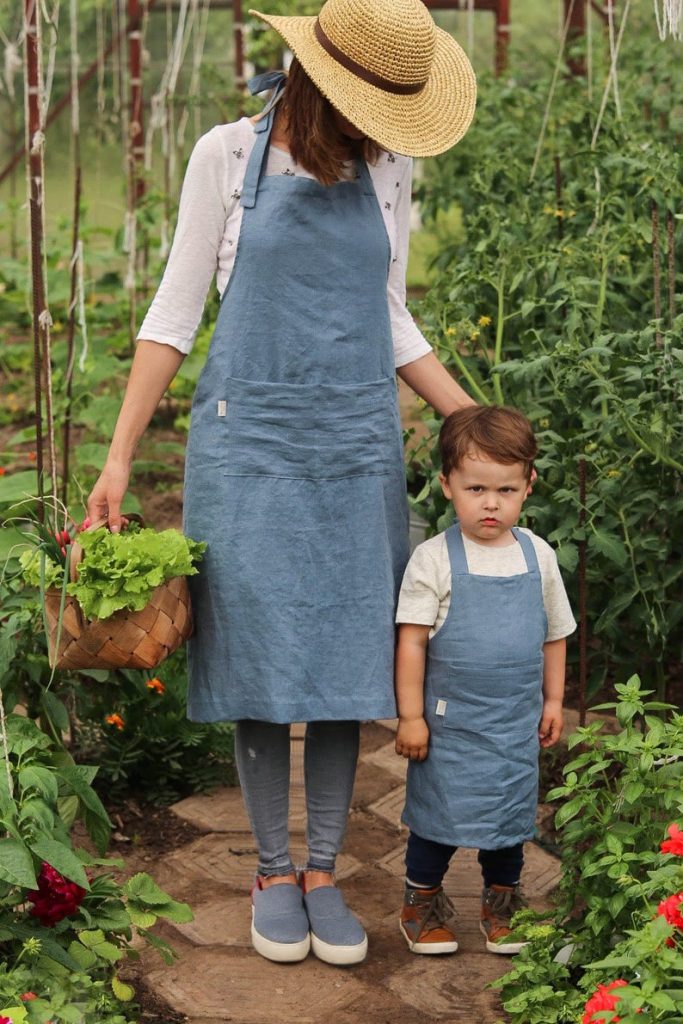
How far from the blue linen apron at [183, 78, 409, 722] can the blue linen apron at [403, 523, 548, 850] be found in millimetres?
115

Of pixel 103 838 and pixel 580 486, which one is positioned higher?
pixel 580 486

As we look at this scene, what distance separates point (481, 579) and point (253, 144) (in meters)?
0.86

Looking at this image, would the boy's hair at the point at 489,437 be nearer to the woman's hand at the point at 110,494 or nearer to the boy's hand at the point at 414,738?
the boy's hand at the point at 414,738

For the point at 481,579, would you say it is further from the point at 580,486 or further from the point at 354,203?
the point at 354,203

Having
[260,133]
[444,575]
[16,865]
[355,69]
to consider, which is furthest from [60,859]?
[355,69]

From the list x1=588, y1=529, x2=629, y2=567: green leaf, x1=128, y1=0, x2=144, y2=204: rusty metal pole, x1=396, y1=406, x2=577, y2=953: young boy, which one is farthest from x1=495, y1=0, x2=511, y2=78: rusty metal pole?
x1=396, y1=406, x2=577, y2=953: young boy

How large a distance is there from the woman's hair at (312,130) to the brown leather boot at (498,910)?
1368 millimetres

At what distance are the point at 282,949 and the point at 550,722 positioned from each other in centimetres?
66

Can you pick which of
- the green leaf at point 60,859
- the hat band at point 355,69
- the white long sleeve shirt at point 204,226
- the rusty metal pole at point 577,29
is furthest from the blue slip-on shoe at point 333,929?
the rusty metal pole at point 577,29

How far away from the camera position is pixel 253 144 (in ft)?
7.94

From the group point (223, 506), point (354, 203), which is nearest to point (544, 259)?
point (354, 203)

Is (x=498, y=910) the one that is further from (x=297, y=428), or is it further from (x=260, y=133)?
(x=260, y=133)

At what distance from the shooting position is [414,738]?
102 inches

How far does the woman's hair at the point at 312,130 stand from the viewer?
2363 mm
